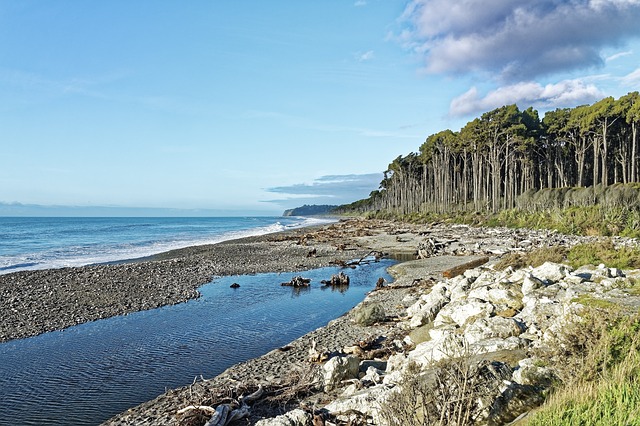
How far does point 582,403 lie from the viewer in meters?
4.27

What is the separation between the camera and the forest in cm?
5012

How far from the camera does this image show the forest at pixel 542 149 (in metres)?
50.1

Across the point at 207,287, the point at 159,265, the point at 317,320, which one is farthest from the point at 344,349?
the point at 159,265

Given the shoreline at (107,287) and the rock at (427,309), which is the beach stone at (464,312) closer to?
the rock at (427,309)

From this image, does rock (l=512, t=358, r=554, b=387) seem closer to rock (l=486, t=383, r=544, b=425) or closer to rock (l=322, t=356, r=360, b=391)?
rock (l=486, t=383, r=544, b=425)

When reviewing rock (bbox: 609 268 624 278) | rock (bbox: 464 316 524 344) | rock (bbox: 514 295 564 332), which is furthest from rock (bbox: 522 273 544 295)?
rock (bbox: 464 316 524 344)

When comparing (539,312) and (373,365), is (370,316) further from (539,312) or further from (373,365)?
(539,312)

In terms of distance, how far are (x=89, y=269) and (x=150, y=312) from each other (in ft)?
38.4

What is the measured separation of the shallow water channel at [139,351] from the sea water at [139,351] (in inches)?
0.8

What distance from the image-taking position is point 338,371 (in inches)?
307

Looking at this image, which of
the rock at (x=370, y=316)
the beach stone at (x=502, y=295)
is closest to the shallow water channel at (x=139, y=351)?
the rock at (x=370, y=316)

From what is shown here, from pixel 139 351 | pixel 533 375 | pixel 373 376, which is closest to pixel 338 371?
pixel 373 376

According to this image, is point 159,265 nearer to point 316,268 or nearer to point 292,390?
point 316,268

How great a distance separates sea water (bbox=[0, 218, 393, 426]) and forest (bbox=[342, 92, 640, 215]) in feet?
124
